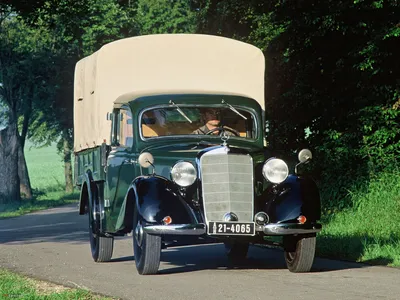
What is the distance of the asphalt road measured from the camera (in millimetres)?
10508

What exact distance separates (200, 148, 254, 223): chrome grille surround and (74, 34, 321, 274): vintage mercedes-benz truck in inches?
0.4

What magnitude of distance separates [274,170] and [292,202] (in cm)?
42

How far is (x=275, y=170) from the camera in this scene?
1233 centimetres

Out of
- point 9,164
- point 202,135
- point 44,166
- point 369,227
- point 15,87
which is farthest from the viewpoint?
point 44,166

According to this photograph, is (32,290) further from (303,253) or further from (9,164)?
(9,164)

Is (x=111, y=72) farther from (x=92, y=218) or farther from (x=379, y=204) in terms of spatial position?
(x=379, y=204)

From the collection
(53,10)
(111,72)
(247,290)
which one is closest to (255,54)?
(111,72)

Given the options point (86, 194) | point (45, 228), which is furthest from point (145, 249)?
point (45, 228)

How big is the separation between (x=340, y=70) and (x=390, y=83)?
3.40 ft

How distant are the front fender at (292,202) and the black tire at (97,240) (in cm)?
318

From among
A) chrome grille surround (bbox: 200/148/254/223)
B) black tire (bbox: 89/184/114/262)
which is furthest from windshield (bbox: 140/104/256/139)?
black tire (bbox: 89/184/114/262)

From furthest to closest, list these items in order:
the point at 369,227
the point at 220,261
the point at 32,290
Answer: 1. the point at 369,227
2. the point at 220,261
3. the point at 32,290

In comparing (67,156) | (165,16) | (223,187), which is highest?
(165,16)

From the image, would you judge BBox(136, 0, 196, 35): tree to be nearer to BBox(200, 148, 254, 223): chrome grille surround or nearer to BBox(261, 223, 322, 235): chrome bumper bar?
BBox(200, 148, 254, 223): chrome grille surround
